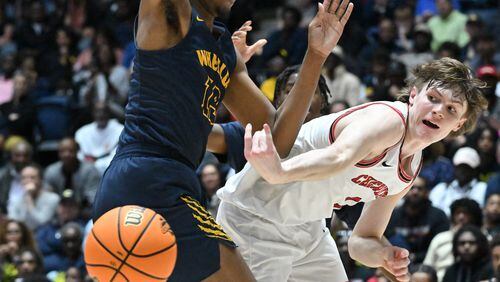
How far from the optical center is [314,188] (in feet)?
16.8

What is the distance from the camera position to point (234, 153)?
552cm

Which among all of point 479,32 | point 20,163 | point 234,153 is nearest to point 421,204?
point 479,32

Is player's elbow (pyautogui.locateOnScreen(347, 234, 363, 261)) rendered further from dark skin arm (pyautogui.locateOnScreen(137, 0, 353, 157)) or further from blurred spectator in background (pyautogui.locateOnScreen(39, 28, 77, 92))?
blurred spectator in background (pyautogui.locateOnScreen(39, 28, 77, 92))

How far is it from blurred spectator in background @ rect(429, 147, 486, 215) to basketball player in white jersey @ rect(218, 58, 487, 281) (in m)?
4.50

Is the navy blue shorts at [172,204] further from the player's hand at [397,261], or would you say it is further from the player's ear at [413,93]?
the player's ear at [413,93]

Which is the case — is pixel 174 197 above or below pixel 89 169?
above

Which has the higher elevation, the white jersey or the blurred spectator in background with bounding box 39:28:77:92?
the white jersey

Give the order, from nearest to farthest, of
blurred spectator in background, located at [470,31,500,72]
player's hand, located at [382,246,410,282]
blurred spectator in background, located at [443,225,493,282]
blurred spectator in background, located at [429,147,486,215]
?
player's hand, located at [382,246,410,282] < blurred spectator in background, located at [443,225,493,282] < blurred spectator in background, located at [429,147,486,215] < blurred spectator in background, located at [470,31,500,72]

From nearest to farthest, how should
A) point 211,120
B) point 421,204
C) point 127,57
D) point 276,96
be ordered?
point 211,120
point 276,96
point 421,204
point 127,57

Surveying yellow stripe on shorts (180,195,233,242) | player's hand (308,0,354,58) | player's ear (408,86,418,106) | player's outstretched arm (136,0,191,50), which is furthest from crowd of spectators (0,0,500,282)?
player's outstretched arm (136,0,191,50)

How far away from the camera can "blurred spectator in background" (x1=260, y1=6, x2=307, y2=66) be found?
12445mm

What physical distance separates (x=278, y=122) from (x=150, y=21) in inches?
35.9

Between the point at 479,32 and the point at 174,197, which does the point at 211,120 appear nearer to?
the point at 174,197

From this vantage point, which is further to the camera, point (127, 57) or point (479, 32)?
point (127, 57)
